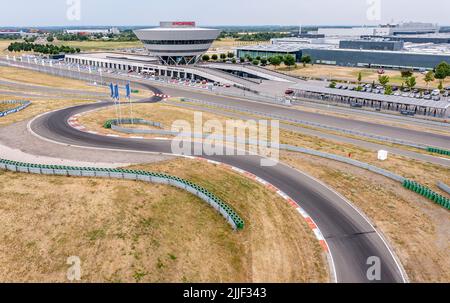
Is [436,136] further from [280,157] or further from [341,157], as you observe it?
[280,157]

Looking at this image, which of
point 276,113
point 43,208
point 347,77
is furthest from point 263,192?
point 347,77

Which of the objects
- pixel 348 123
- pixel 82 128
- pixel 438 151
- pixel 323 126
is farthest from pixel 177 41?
pixel 438 151

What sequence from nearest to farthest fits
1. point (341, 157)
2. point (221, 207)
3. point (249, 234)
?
point (249, 234) → point (221, 207) → point (341, 157)

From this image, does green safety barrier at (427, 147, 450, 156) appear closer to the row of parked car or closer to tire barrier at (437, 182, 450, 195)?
tire barrier at (437, 182, 450, 195)

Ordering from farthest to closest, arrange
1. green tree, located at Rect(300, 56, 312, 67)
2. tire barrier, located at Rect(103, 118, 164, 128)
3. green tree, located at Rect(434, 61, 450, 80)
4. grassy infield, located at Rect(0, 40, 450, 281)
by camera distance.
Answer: green tree, located at Rect(300, 56, 312, 67) < green tree, located at Rect(434, 61, 450, 80) < tire barrier, located at Rect(103, 118, 164, 128) < grassy infield, located at Rect(0, 40, 450, 281)

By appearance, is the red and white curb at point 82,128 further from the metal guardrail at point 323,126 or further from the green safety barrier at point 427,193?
the green safety barrier at point 427,193

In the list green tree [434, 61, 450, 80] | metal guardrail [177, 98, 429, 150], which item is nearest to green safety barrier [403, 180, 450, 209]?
metal guardrail [177, 98, 429, 150]
